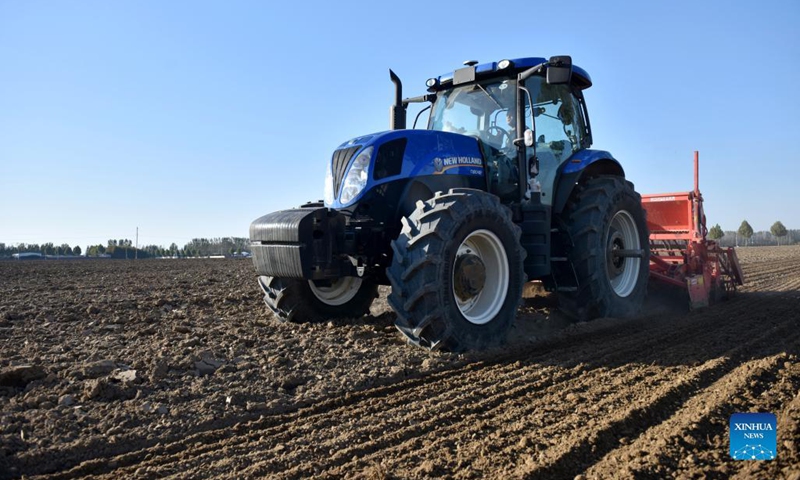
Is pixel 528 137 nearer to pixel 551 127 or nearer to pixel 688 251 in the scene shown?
pixel 551 127

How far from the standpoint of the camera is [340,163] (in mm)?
5520

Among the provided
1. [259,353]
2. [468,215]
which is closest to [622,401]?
[468,215]

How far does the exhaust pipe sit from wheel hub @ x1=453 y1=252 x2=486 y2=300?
2242mm

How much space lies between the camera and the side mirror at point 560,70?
17.9 feet

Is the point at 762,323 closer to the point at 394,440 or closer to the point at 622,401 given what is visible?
the point at 622,401

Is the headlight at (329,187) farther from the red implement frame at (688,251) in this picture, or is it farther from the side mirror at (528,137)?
the red implement frame at (688,251)

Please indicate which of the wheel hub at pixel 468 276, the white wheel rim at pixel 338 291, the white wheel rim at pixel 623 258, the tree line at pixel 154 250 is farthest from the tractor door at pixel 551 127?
the tree line at pixel 154 250

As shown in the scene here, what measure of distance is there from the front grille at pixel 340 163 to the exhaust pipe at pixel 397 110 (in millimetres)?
1329

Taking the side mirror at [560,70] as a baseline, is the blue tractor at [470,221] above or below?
below

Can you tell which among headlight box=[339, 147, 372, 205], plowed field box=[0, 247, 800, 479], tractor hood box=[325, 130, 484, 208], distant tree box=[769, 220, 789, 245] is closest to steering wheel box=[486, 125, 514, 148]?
tractor hood box=[325, 130, 484, 208]

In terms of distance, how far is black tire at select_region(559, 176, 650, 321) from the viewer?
6293 millimetres

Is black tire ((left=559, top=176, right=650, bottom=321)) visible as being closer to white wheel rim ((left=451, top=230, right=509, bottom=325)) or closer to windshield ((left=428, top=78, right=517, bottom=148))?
windshield ((left=428, top=78, right=517, bottom=148))

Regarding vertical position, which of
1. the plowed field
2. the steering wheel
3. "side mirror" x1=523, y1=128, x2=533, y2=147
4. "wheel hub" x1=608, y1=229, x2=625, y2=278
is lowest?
the plowed field

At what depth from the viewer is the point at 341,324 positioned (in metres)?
5.91
